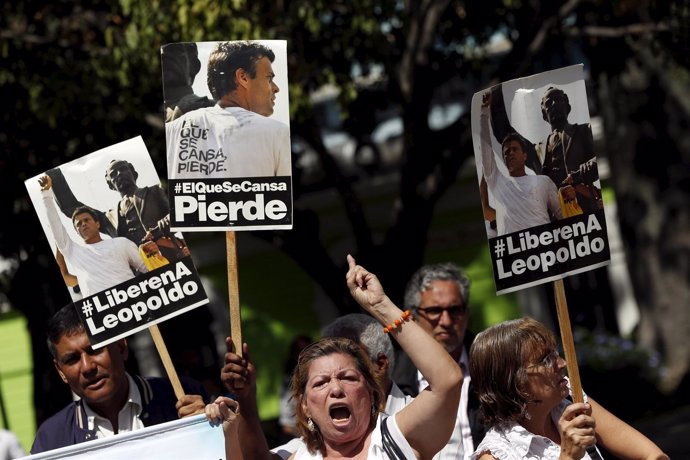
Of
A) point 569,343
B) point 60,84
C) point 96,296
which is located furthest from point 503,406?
point 60,84

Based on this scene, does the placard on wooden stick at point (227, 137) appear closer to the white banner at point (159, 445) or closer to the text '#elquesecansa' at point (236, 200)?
the text '#elquesecansa' at point (236, 200)

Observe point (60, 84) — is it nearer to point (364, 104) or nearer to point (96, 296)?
point (364, 104)

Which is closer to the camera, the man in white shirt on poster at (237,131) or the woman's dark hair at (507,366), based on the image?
the woman's dark hair at (507,366)

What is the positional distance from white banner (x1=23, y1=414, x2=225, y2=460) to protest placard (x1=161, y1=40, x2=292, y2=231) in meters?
0.80

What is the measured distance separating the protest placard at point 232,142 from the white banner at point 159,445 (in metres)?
0.80

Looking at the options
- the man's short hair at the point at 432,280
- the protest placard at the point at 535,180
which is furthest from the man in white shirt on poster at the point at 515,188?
the man's short hair at the point at 432,280

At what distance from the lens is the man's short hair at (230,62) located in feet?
18.1

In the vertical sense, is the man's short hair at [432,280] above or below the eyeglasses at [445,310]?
above

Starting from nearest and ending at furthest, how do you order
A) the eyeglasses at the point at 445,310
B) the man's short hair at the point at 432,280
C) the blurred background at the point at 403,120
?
the eyeglasses at the point at 445,310
the man's short hair at the point at 432,280
the blurred background at the point at 403,120

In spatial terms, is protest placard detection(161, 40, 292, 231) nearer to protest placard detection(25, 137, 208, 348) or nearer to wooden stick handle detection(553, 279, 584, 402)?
protest placard detection(25, 137, 208, 348)

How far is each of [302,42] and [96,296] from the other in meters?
5.42

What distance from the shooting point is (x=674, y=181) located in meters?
16.9

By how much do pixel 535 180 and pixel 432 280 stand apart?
1706 millimetres

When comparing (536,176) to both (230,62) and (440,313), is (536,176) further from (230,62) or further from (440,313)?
(440,313)
